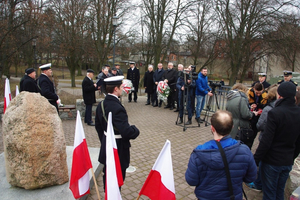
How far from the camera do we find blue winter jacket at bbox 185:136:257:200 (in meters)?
1.95

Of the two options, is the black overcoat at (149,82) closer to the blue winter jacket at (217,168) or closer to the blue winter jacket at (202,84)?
the blue winter jacket at (202,84)

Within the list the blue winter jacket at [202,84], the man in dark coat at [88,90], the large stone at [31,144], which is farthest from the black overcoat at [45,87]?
the blue winter jacket at [202,84]

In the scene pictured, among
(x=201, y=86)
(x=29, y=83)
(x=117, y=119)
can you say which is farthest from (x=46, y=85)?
(x=201, y=86)

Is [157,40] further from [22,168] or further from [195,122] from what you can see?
[22,168]

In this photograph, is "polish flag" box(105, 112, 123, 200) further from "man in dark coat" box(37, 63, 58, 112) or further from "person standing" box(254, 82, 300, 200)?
"man in dark coat" box(37, 63, 58, 112)

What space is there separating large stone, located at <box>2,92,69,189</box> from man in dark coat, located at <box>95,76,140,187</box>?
2.59ft

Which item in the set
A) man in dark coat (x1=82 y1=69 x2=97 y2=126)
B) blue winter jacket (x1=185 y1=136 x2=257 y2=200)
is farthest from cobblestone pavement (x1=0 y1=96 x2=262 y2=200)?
blue winter jacket (x1=185 y1=136 x2=257 y2=200)

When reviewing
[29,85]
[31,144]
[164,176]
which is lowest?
[164,176]

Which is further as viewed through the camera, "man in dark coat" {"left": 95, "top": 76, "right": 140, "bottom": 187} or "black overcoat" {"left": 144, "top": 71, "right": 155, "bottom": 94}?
"black overcoat" {"left": 144, "top": 71, "right": 155, "bottom": 94}

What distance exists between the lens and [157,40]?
2253 centimetres

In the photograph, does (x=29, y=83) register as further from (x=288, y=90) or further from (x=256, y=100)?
(x=288, y=90)

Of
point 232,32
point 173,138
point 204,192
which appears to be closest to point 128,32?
point 232,32

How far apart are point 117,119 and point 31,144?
1.35 meters

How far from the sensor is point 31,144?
308 cm
